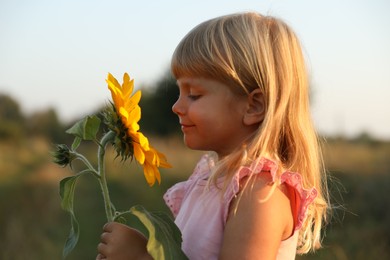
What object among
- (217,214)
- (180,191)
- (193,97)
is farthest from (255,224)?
(180,191)

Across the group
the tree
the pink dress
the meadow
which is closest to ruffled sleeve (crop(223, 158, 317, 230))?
the pink dress

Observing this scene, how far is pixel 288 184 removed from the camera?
1812 mm

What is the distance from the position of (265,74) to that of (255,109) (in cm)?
9

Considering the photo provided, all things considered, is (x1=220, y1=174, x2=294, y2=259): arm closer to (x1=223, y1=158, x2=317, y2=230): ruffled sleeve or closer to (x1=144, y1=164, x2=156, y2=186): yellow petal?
(x1=223, y1=158, x2=317, y2=230): ruffled sleeve

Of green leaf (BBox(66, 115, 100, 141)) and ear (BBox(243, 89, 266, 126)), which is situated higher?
green leaf (BBox(66, 115, 100, 141))

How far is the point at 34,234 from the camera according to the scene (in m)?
7.18

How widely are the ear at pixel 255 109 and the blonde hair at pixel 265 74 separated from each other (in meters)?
0.01

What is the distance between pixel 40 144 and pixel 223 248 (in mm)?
11676

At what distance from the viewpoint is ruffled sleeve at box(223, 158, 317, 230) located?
5.80 feet

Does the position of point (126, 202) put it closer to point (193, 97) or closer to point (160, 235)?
point (193, 97)

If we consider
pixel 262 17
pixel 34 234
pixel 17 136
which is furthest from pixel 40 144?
pixel 262 17

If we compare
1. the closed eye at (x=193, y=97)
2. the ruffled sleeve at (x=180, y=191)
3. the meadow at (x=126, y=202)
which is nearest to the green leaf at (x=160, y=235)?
the closed eye at (x=193, y=97)

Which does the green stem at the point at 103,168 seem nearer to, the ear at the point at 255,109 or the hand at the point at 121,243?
the hand at the point at 121,243

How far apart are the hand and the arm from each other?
20 centimetres
